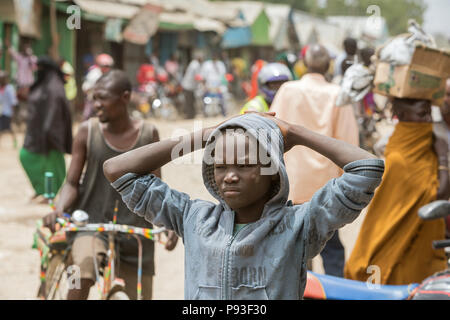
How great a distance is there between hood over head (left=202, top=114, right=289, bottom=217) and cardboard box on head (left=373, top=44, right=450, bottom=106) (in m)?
2.45

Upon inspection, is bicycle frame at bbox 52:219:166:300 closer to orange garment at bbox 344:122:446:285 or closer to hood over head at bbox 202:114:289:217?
hood over head at bbox 202:114:289:217

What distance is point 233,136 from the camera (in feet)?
7.84

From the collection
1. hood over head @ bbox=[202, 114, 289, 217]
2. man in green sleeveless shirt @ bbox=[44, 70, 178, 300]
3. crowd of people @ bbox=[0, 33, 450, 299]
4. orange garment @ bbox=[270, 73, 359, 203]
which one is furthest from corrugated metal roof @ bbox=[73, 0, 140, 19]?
hood over head @ bbox=[202, 114, 289, 217]

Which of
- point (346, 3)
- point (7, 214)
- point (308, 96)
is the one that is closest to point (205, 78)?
point (7, 214)

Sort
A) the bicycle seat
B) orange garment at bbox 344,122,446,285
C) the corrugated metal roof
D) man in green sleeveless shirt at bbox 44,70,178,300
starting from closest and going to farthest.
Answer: the bicycle seat, man in green sleeveless shirt at bbox 44,70,178,300, orange garment at bbox 344,122,446,285, the corrugated metal roof

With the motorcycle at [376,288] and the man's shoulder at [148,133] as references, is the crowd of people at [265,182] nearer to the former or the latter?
the man's shoulder at [148,133]

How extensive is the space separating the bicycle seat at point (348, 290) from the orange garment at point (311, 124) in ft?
4.83

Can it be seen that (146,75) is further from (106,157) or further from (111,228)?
(111,228)

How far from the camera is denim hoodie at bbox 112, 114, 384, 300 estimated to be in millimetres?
2352

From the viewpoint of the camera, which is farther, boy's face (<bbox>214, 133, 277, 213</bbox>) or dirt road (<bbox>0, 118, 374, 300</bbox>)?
dirt road (<bbox>0, 118, 374, 300</bbox>)

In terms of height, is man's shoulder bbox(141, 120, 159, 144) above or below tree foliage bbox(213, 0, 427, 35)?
below

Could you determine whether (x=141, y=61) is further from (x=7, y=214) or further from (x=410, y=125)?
(x=410, y=125)

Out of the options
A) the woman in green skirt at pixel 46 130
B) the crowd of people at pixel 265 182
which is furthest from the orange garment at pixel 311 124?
the woman in green skirt at pixel 46 130

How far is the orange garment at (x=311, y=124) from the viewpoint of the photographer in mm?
4926
